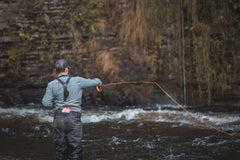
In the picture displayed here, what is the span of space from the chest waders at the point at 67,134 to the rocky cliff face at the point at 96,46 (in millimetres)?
5918

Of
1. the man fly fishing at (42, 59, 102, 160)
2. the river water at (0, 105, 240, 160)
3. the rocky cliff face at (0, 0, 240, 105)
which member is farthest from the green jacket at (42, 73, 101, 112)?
the rocky cliff face at (0, 0, 240, 105)

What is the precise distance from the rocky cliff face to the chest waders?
19.4ft

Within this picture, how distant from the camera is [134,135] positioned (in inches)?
221

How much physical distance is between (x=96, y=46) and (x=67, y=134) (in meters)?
6.59

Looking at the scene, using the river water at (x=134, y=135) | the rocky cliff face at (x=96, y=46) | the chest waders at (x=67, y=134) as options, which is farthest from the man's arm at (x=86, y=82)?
the rocky cliff face at (x=96, y=46)

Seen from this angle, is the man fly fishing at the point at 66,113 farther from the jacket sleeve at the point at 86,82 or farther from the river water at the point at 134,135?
the river water at the point at 134,135

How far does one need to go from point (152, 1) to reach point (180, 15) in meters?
1.08

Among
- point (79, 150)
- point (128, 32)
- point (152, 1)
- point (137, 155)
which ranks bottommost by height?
point (137, 155)

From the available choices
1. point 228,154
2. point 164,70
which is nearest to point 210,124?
point 228,154

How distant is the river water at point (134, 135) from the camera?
442cm

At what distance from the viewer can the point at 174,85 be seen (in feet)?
30.9

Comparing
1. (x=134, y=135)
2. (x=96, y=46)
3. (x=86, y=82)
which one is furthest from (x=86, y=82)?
(x=96, y=46)

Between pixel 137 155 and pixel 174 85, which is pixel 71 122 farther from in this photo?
pixel 174 85

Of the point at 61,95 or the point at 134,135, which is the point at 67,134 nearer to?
the point at 61,95
